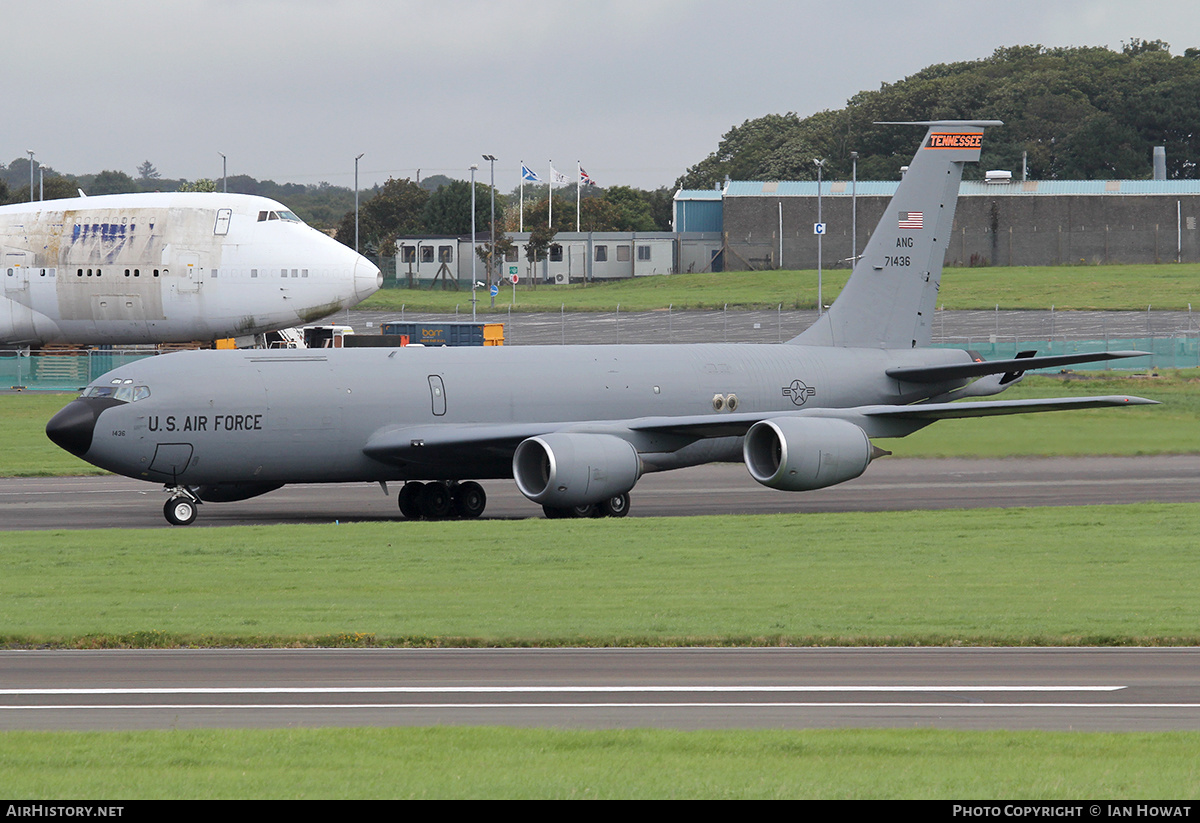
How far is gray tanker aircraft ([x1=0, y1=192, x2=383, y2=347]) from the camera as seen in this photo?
156 feet

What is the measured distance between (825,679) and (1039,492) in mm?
20715

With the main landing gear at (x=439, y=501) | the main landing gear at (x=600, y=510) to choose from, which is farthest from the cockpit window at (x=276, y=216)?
the main landing gear at (x=600, y=510)

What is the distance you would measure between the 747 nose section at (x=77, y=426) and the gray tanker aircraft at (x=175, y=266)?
19173 millimetres

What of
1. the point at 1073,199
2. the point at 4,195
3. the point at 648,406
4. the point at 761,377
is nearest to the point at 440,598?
the point at 648,406

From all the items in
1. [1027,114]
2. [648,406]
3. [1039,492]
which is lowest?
[1039,492]

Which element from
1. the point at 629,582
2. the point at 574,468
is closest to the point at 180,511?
the point at 574,468

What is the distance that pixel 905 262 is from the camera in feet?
121

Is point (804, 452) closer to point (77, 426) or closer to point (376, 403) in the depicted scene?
point (376, 403)

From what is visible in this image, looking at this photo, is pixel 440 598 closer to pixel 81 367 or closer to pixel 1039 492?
pixel 1039 492

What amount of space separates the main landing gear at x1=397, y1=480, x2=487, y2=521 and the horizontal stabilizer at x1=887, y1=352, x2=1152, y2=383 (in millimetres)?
10916

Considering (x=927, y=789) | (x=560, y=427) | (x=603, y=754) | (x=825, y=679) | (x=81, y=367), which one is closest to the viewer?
(x=927, y=789)

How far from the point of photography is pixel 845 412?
31.5m

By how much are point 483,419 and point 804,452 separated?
6759mm

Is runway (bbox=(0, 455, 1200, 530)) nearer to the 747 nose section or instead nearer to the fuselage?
the fuselage
